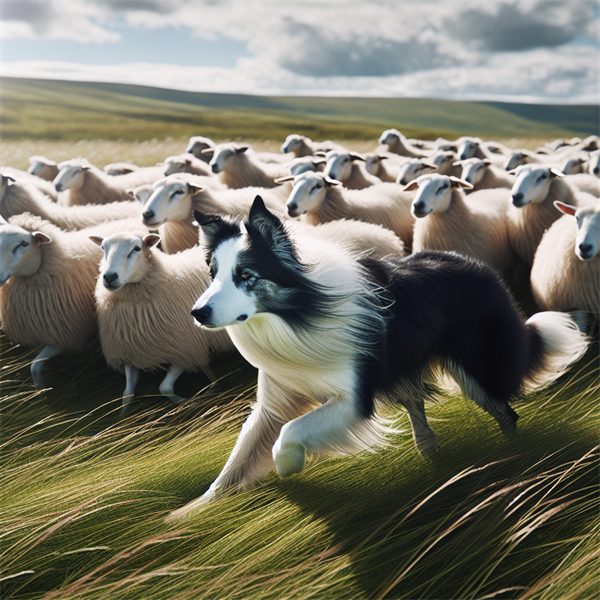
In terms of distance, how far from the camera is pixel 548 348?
11.9 feet

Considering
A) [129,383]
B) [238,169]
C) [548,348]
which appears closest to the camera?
[548,348]

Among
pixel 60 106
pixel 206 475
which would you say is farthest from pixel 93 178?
pixel 60 106

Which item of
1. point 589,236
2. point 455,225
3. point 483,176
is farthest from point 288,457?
point 483,176

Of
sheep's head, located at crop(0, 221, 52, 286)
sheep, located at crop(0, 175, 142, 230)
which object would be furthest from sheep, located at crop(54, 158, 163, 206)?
sheep's head, located at crop(0, 221, 52, 286)

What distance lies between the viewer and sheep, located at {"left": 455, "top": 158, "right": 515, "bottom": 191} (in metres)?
8.94

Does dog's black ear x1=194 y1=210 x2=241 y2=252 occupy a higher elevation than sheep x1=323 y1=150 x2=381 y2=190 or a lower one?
lower

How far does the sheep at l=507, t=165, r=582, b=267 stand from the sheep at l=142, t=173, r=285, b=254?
270 centimetres

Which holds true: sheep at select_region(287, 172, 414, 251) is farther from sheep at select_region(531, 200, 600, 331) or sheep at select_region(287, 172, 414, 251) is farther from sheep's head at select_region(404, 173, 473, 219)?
sheep at select_region(531, 200, 600, 331)

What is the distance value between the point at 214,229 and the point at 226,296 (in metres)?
0.38

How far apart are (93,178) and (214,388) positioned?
237 inches

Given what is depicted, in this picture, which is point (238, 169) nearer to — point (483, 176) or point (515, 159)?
point (483, 176)

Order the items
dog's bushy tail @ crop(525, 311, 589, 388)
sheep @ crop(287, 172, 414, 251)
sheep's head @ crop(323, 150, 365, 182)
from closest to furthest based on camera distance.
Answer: dog's bushy tail @ crop(525, 311, 589, 388) → sheep @ crop(287, 172, 414, 251) → sheep's head @ crop(323, 150, 365, 182)

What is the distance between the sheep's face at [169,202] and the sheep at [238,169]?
2789 mm

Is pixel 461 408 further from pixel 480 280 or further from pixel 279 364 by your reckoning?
pixel 279 364
